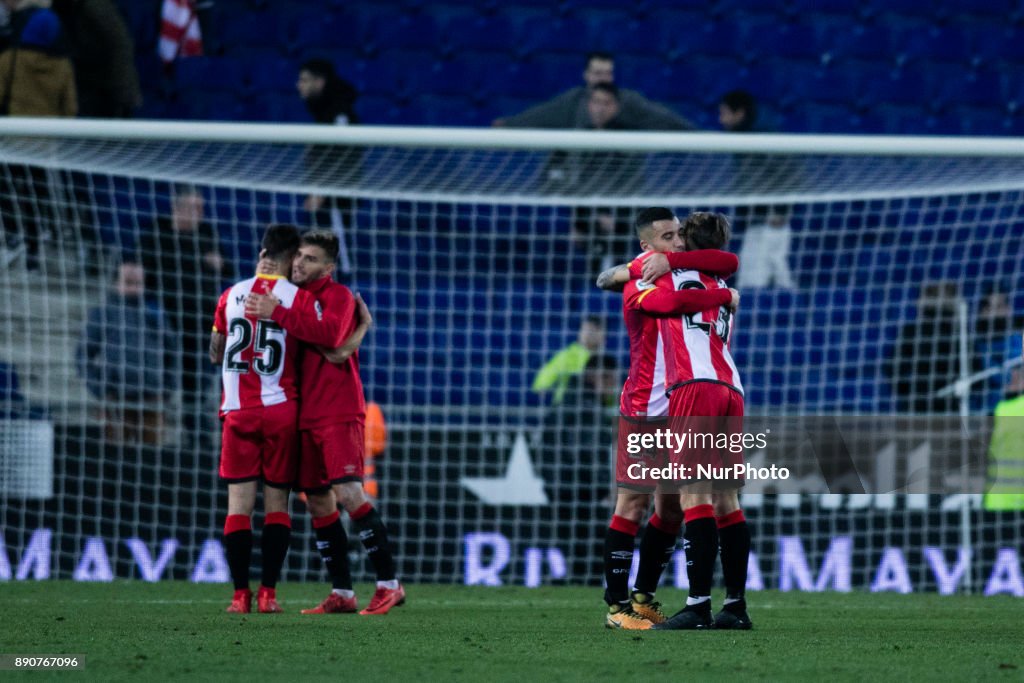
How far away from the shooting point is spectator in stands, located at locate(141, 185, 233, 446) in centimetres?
907

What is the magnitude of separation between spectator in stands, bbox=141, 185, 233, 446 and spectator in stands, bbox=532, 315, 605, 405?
78.5 inches

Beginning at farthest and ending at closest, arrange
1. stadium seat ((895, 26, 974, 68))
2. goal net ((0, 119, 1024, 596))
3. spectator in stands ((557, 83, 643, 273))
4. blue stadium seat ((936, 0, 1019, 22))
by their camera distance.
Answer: blue stadium seat ((936, 0, 1019, 22)) < stadium seat ((895, 26, 974, 68)) < spectator in stands ((557, 83, 643, 273)) < goal net ((0, 119, 1024, 596))

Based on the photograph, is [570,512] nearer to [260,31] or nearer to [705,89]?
[705,89]

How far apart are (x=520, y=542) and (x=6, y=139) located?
3591 millimetres

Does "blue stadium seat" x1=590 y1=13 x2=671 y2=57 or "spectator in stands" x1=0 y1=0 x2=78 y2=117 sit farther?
"blue stadium seat" x1=590 y1=13 x2=671 y2=57

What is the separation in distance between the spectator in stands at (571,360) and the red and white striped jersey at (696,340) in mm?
3678

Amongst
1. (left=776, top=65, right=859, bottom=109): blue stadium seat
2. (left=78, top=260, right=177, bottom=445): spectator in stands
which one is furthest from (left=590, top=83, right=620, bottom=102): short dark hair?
(left=78, top=260, right=177, bottom=445): spectator in stands

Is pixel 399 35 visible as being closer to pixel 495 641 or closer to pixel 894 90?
pixel 894 90

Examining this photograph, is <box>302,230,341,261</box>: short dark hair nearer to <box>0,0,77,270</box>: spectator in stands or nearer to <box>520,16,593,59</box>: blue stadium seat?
<box>0,0,77,270</box>: spectator in stands

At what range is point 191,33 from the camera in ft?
38.1

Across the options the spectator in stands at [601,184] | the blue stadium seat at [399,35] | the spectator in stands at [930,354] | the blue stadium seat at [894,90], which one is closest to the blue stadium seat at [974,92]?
the blue stadium seat at [894,90]

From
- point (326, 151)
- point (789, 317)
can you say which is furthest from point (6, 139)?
point (789, 317)

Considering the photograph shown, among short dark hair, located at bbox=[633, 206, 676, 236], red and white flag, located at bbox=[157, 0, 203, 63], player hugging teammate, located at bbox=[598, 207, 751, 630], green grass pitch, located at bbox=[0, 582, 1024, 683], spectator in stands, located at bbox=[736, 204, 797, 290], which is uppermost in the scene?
red and white flag, located at bbox=[157, 0, 203, 63]

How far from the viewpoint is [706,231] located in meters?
5.42
